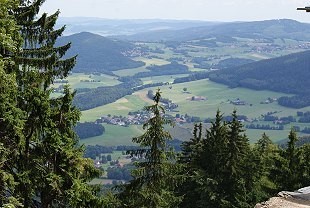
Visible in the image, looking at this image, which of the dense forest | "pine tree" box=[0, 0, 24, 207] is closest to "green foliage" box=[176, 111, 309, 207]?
the dense forest

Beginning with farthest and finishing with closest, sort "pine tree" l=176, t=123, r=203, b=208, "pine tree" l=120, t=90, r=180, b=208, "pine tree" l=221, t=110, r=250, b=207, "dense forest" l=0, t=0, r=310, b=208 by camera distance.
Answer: "pine tree" l=176, t=123, r=203, b=208, "pine tree" l=221, t=110, r=250, b=207, "pine tree" l=120, t=90, r=180, b=208, "dense forest" l=0, t=0, r=310, b=208

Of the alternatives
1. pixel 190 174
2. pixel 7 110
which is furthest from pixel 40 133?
pixel 190 174

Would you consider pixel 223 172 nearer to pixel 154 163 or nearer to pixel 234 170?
pixel 234 170

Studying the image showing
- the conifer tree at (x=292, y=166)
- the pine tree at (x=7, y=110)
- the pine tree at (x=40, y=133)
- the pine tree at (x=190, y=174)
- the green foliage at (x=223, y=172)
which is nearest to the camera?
the pine tree at (x=7, y=110)

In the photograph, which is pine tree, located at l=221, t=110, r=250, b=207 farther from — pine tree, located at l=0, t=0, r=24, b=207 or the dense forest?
pine tree, located at l=0, t=0, r=24, b=207

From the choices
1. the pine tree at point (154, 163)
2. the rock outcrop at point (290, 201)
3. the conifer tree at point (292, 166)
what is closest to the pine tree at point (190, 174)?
the rock outcrop at point (290, 201)

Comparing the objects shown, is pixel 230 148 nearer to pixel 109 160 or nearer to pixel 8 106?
pixel 8 106

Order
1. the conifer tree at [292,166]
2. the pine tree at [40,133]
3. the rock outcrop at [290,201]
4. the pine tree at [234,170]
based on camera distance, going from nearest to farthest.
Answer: the pine tree at [40,133]
the rock outcrop at [290,201]
the pine tree at [234,170]
the conifer tree at [292,166]

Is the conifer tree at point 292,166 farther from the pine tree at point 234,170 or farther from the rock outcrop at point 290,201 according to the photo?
the rock outcrop at point 290,201
